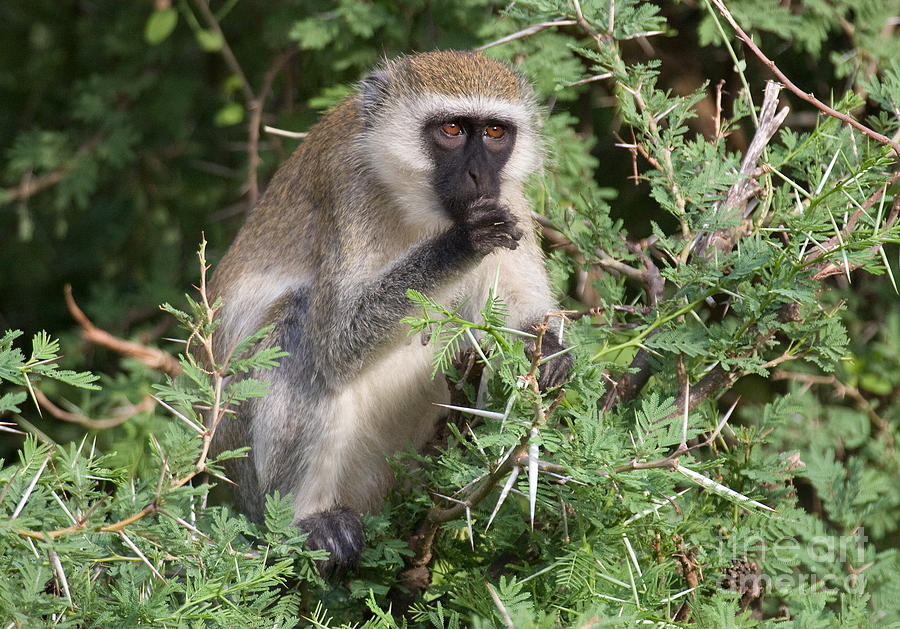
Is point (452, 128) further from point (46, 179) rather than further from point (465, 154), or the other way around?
point (46, 179)

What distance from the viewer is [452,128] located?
3.85 metres

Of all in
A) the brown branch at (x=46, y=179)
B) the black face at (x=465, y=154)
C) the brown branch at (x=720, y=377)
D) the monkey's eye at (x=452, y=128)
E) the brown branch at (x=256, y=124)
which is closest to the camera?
the brown branch at (x=720, y=377)

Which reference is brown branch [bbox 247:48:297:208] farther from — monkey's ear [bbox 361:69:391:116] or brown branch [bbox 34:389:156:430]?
brown branch [bbox 34:389:156:430]

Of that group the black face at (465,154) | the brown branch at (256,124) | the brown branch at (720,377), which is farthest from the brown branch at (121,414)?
the brown branch at (720,377)

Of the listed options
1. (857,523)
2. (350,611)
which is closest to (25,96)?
(350,611)

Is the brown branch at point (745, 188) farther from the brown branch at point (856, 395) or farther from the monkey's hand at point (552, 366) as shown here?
the brown branch at point (856, 395)

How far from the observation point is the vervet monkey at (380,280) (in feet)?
12.2

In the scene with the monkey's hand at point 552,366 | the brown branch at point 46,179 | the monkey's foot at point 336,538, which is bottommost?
the monkey's foot at point 336,538

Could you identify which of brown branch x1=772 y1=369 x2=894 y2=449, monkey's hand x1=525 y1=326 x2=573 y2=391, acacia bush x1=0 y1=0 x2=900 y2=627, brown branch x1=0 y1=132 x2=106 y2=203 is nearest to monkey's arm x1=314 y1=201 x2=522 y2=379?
acacia bush x1=0 y1=0 x2=900 y2=627

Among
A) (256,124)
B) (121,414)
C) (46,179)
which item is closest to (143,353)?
(121,414)

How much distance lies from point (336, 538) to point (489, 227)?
110cm

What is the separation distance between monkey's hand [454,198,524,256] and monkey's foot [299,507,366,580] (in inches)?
38.7

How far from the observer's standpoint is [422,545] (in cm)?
299

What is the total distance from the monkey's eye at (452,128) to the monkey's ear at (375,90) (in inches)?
15.1
